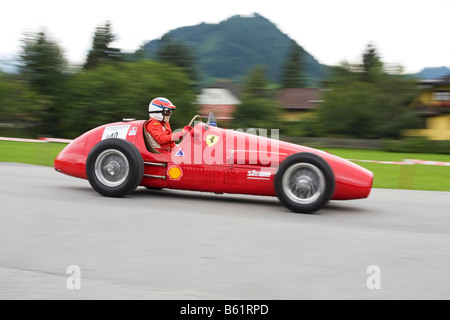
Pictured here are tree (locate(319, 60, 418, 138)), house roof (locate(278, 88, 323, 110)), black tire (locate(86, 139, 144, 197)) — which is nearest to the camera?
black tire (locate(86, 139, 144, 197))

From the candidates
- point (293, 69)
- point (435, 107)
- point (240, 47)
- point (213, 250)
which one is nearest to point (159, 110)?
point (213, 250)

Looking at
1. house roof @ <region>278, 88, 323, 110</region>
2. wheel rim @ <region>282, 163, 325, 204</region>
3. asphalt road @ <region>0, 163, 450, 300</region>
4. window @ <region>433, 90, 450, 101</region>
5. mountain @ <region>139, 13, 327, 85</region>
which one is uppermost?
mountain @ <region>139, 13, 327, 85</region>

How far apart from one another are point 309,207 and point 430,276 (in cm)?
225

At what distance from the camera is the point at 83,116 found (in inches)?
1390

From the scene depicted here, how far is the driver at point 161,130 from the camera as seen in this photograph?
6.64 m

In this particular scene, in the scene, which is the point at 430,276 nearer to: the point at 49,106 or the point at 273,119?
the point at 49,106

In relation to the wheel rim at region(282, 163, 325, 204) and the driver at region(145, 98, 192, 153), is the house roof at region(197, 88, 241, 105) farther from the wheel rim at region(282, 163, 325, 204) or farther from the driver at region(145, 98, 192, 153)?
the wheel rim at region(282, 163, 325, 204)

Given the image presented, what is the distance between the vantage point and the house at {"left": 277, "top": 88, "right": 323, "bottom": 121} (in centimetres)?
6850

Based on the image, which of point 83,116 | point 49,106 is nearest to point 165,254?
point 83,116

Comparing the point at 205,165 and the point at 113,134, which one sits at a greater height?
the point at 113,134

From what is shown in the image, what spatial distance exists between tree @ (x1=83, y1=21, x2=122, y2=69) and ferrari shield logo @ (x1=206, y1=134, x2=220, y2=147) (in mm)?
58776

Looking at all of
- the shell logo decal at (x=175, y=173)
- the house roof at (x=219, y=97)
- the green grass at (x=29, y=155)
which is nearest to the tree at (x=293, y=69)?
the house roof at (x=219, y=97)

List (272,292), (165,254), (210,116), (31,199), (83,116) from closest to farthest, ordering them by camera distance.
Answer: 1. (272,292)
2. (165,254)
3. (31,199)
4. (210,116)
5. (83,116)

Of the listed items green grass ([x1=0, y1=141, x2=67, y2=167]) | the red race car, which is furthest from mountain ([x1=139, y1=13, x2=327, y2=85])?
the red race car
